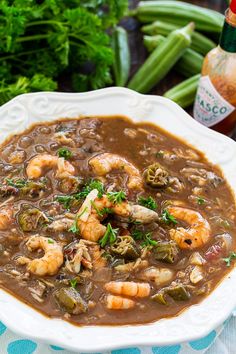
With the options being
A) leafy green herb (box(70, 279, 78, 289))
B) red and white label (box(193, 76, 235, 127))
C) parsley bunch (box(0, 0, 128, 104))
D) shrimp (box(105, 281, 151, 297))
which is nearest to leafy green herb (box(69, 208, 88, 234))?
leafy green herb (box(70, 279, 78, 289))

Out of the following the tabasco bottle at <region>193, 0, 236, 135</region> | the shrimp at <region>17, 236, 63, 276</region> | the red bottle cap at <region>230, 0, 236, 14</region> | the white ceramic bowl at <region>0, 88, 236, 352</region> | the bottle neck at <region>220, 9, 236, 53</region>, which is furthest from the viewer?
the tabasco bottle at <region>193, 0, 236, 135</region>

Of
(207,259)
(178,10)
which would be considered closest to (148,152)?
(207,259)

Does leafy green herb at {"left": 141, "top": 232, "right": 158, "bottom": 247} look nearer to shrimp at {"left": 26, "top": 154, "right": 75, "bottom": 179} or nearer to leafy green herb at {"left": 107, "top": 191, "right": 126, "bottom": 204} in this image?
leafy green herb at {"left": 107, "top": 191, "right": 126, "bottom": 204}

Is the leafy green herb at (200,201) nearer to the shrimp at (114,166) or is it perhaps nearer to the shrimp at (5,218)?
the shrimp at (114,166)

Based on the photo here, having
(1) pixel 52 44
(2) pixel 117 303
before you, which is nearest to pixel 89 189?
(2) pixel 117 303

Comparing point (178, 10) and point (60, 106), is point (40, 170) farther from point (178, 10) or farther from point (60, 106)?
point (178, 10)

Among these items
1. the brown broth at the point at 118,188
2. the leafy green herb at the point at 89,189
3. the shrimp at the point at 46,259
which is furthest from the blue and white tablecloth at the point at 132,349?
the leafy green herb at the point at 89,189

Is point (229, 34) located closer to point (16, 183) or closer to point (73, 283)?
point (16, 183)
